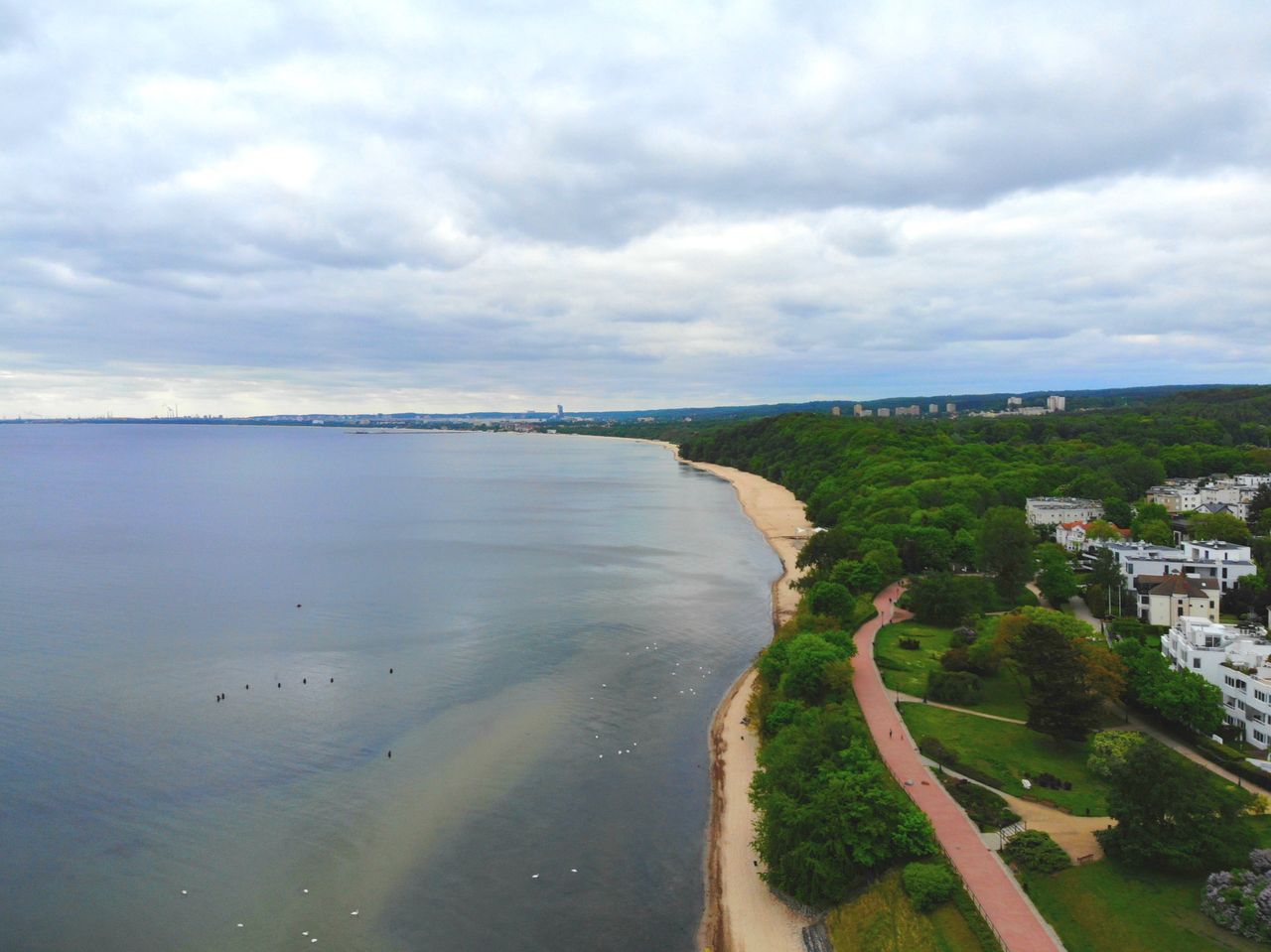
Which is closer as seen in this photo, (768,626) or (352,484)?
(768,626)

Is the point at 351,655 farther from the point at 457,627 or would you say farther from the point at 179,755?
the point at 179,755

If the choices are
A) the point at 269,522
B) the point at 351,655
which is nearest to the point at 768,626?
the point at 351,655

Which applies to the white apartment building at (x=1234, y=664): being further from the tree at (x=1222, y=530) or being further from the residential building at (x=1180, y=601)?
the tree at (x=1222, y=530)

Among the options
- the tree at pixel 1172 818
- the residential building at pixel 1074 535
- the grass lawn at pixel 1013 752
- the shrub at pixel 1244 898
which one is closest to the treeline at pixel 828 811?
the grass lawn at pixel 1013 752

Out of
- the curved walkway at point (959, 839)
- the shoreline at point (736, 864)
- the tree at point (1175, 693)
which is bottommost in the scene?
the shoreline at point (736, 864)

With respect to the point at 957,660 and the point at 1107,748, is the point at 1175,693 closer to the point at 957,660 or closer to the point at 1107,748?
the point at 1107,748

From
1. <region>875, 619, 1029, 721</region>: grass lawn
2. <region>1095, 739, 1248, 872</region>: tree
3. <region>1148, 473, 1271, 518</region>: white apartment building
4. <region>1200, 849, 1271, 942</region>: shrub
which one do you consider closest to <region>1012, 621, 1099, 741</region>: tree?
<region>875, 619, 1029, 721</region>: grass lawn
